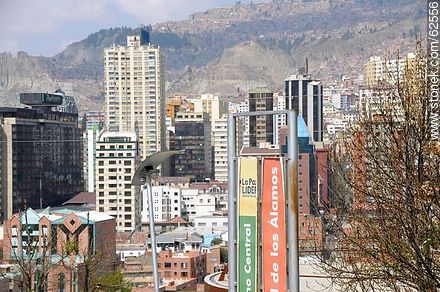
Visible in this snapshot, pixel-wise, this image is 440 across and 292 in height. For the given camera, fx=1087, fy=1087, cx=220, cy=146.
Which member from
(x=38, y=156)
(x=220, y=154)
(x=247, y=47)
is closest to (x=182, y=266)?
(x=38, y=156)

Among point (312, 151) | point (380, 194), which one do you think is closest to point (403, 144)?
point (380, 194)

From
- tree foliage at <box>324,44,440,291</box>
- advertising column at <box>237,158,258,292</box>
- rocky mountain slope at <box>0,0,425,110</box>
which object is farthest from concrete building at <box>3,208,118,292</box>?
rocky mountain slope at <box>0,0,425,110</box>

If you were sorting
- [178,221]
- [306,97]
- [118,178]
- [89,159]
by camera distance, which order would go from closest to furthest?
[118,178], [178,221], [89,159], [306,97]

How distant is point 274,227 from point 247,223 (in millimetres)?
89

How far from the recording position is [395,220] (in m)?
3.16

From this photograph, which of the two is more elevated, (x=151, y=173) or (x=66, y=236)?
(x=151, y=173)

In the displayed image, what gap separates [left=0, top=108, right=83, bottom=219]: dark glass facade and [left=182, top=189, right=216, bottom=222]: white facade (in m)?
2.85

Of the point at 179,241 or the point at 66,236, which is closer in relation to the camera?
the point at 66,236

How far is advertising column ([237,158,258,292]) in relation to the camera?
7.94ft

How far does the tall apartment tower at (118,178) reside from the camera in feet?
67.2

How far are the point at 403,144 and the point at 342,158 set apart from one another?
3.62 ft

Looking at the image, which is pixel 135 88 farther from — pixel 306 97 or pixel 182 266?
pixel 182 266

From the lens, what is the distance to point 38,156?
80.4 ft

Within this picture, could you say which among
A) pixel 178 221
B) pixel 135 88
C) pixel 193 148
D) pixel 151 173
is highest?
pixel 135 88
